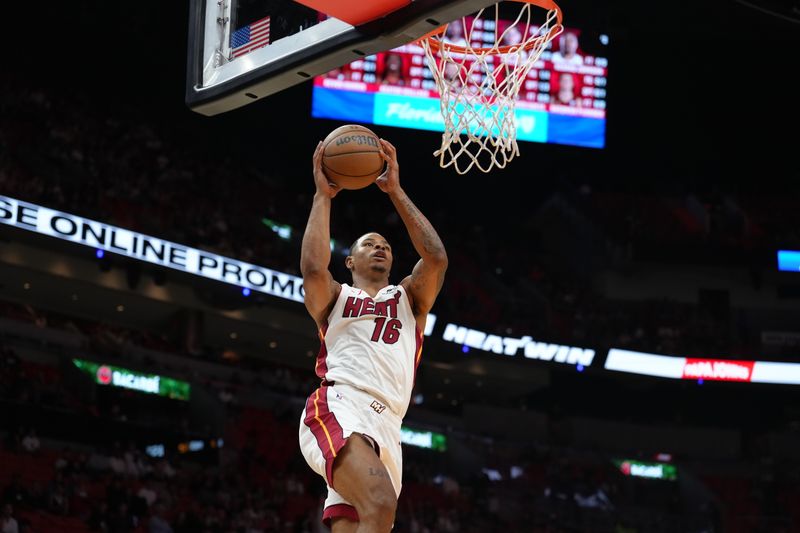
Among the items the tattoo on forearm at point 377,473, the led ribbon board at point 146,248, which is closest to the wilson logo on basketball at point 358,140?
the tattoo on forearm at point 377,473

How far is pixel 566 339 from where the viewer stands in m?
22.6

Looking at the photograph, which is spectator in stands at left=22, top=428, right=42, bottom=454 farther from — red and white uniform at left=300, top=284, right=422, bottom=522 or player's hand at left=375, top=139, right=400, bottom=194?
player's hand at left=375, top=139, right=400, bottom=194

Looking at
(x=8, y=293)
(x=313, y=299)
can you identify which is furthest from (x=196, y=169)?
(x=313, y=299)

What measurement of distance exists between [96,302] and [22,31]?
6823 millimetres

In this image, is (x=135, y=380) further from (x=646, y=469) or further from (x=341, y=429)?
(x=341, y=429)

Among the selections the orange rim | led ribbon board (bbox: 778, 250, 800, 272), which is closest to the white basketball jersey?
the orange rim

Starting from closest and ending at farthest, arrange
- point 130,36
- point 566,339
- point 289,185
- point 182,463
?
point 182,463 < point 566,339 < point 130,36 < point 289,185

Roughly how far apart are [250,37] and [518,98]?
16912 millimetres

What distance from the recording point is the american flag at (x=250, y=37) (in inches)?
206

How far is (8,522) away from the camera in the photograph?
40.2 ft

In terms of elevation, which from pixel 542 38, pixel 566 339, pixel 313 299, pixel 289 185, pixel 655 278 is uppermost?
pixel 289 185

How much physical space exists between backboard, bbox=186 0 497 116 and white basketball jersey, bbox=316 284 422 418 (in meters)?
1.09

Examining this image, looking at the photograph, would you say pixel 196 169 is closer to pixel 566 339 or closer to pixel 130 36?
pixel 130 36

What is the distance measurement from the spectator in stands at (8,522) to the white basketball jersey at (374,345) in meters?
8.23
